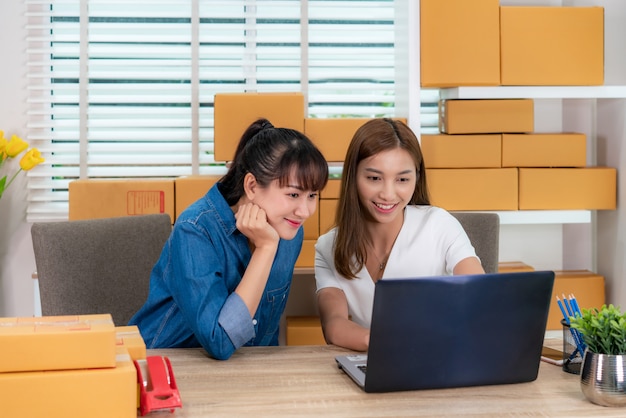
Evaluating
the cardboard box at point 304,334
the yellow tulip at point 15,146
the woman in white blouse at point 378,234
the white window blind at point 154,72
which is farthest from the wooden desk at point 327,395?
the white window blind at point 154,72

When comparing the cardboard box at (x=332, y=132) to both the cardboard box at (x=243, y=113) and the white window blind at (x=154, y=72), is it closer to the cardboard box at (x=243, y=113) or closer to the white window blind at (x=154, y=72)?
the cardboard box at (x=243, y=113)

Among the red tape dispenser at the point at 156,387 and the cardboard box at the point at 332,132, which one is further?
the cardboard box at the point at 332,132

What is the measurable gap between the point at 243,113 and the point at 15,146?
92 cm

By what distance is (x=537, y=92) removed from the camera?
3.26m

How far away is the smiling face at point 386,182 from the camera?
225 cm

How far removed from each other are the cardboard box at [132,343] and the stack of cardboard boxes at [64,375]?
17 centimetres

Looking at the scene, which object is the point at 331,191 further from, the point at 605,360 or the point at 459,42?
the point at 605,360

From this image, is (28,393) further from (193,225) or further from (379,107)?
(379,107)

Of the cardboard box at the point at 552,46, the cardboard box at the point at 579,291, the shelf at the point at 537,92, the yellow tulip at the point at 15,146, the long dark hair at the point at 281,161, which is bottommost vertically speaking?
the cardboard box at the point at 579,291

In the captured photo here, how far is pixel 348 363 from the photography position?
1688 mm

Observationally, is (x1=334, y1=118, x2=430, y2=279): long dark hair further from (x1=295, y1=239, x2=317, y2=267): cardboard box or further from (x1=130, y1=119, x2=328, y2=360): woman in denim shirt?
(x1=295, y1=239, x2=317, y2=267): cardboard box

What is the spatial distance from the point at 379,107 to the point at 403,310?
2.35m

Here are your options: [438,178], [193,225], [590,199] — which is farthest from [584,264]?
Result: [193,225]

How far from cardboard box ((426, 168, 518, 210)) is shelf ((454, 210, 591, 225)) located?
1.5 inches
